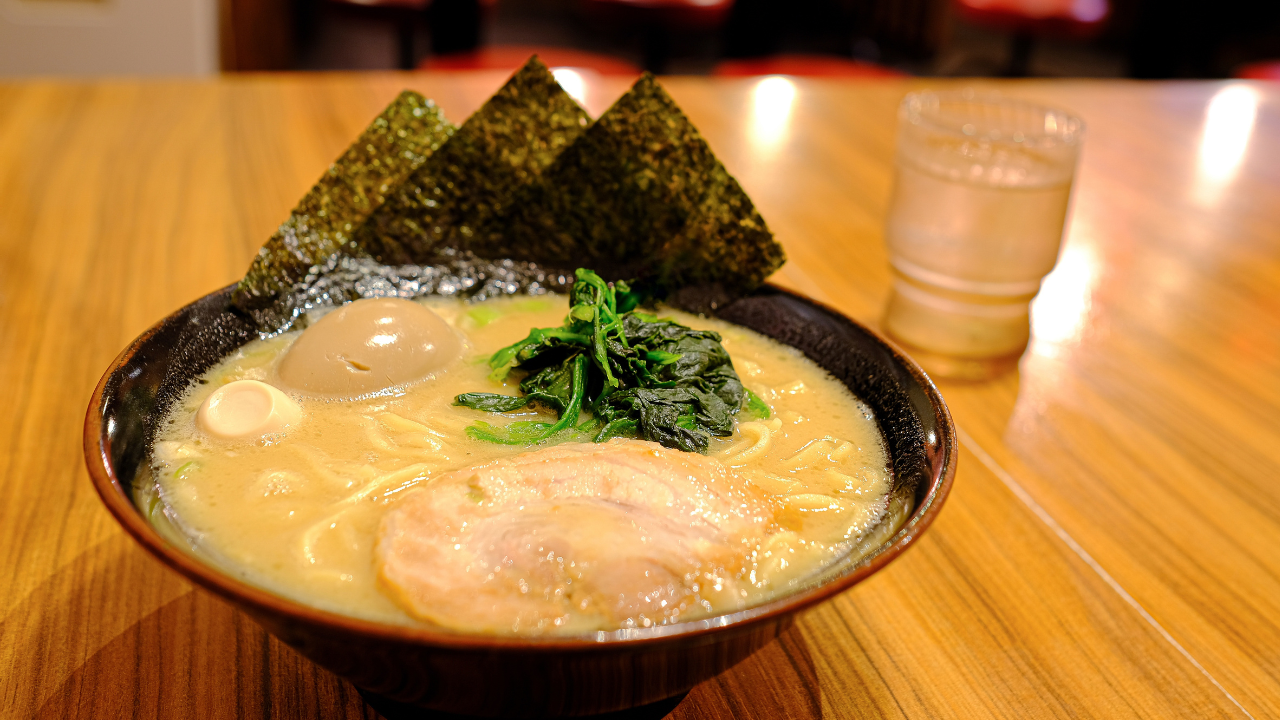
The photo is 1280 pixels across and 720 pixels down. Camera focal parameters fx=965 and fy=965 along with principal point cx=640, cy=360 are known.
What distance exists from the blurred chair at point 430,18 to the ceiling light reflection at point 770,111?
2.59 metres

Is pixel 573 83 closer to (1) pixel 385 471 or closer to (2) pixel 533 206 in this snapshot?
(2) pixel 533 206

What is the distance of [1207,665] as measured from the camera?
1286mm

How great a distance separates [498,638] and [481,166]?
117 cm

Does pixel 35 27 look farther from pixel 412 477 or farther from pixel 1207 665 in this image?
pixel 1207 665

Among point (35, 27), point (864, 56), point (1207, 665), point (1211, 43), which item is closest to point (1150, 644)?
point (1207, 665)

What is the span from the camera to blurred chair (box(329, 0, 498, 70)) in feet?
18.0

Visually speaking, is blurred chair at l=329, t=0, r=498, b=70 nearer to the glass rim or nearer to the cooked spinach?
the glass rim

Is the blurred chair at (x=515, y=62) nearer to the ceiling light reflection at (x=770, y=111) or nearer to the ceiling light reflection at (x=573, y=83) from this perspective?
the ceiling light reflection at (x=573, y=83)

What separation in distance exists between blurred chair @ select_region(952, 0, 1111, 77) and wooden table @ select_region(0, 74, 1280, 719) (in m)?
2.89

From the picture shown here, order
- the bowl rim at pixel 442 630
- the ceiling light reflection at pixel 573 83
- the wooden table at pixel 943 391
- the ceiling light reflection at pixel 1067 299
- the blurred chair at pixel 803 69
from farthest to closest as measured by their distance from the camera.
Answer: the blurred chair at pixel 803 69 < the ceiling light reflection at pixel 573 83 < the ceiling light reflection at pixel 1067 299 < the wooden table at pixel 943 391 < the bowl rim at pixel 442 630

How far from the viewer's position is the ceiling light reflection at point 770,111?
132 inches

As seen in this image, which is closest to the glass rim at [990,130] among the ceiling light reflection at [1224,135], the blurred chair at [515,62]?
the ceiling light reflection at [1224,135]

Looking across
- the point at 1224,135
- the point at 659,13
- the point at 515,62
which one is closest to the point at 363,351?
the point at 515,62

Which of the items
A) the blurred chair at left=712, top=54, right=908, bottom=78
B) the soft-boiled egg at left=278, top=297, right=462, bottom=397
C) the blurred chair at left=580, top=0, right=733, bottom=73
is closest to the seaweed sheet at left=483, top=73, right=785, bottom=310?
the soft-boiled egg at left=278, top=297, right=462, bottom=397
